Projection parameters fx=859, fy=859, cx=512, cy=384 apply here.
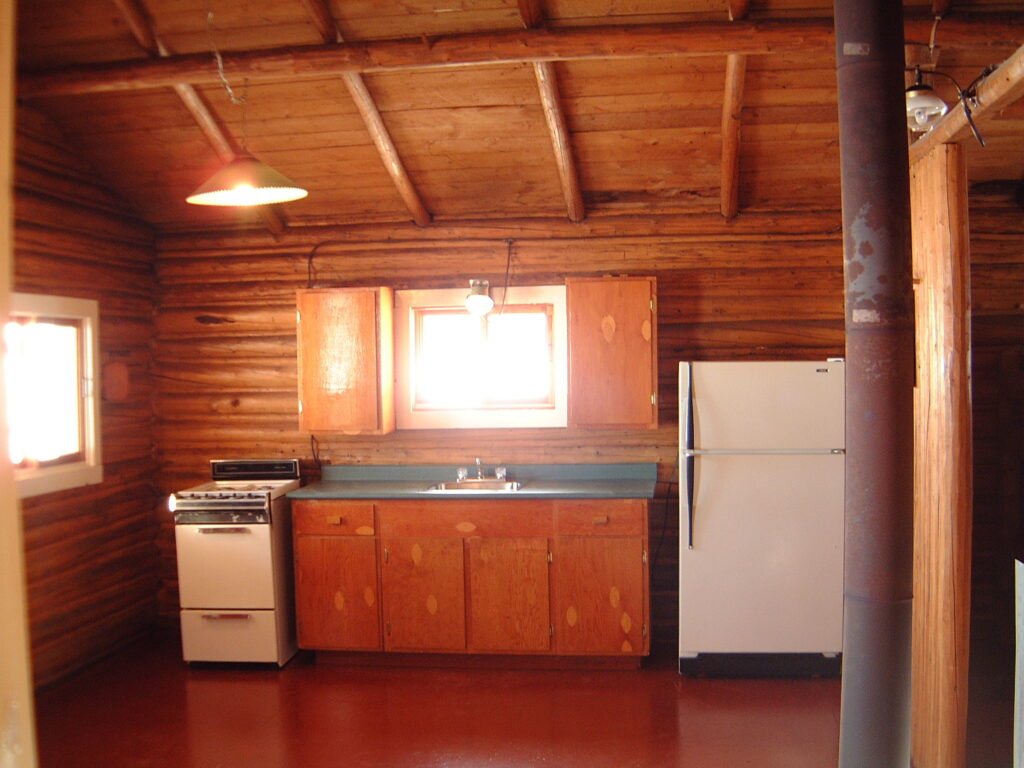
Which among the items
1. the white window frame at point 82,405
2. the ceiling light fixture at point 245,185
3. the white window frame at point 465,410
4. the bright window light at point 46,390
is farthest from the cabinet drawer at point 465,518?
the ceiling light fixture at point 245,185

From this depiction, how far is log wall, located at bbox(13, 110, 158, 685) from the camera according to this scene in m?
4.60

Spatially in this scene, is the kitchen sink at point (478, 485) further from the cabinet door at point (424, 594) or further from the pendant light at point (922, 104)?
the pendant light at point (922, 104)

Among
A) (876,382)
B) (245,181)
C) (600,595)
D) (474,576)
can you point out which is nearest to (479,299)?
(474,576)

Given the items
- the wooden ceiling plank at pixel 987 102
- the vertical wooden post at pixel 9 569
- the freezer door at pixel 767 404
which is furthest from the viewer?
the freezer door at pixel 767 404

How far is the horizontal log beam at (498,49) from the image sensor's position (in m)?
3.63

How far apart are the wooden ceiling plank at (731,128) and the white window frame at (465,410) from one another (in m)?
1.11

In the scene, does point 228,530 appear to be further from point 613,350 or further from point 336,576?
point 613,350

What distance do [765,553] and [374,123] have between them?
3.07 metres

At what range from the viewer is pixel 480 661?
496 cm

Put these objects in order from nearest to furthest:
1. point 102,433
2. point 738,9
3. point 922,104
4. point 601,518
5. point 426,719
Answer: point 922,104, point 738,9, point 426,719, point 601,518, point 102,433

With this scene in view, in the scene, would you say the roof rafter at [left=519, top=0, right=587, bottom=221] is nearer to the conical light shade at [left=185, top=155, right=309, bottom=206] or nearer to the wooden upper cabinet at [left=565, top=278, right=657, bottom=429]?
the wooden upper cabinet at [left=565, top=278, right=657, bottom=429]

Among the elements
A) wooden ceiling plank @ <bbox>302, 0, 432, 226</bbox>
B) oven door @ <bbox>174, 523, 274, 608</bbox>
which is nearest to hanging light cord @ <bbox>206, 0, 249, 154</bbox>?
wooden ceiling plank @ <bbox>302, 0, 432, 226</bbox>

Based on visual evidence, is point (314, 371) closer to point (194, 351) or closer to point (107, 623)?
point (194, 351)

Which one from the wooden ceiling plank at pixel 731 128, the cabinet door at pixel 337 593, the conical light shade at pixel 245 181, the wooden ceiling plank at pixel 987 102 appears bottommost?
the cabinet door at pixel 337 593
